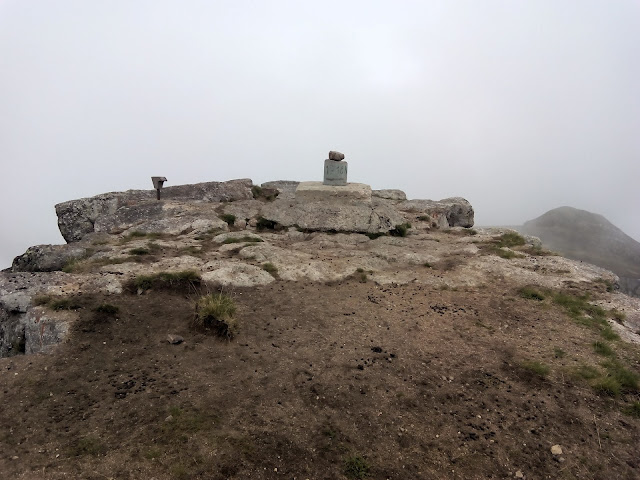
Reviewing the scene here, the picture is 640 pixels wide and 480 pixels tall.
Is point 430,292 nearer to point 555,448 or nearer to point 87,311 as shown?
point 555,448

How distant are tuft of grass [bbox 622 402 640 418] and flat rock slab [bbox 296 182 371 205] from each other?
15046 millimetres

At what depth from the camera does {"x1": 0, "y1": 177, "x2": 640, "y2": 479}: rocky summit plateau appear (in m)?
6.45

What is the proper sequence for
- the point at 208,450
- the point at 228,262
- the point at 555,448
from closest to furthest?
the point at 208,450
the point at 555,448
the point at 228,262

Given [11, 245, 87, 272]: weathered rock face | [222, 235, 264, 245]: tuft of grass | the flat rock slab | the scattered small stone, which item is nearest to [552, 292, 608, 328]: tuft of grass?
the scattered small stone

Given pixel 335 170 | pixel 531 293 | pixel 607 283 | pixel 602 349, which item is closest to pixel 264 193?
pixel 335 170

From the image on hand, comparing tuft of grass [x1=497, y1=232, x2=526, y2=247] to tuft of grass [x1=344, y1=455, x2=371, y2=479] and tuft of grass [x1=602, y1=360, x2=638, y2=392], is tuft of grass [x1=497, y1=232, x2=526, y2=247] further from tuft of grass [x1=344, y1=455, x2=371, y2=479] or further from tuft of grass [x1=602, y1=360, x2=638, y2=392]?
tuft of grass [x1=344, y1=455, x2=371, y2=479]

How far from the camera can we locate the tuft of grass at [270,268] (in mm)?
13914

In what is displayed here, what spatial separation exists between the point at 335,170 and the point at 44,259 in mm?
14397

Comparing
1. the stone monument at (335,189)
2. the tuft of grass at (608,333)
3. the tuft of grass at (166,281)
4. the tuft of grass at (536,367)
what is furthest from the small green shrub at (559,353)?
the stone monument at (335,189)

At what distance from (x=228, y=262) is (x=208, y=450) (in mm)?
8431

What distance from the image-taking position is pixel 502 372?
894 centimetres

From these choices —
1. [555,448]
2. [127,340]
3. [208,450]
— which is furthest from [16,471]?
[555,448]

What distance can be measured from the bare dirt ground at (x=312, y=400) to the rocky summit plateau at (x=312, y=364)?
3 centimetres

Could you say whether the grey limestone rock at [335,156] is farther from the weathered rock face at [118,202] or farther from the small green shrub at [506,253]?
the small green shrub at [506,253]
